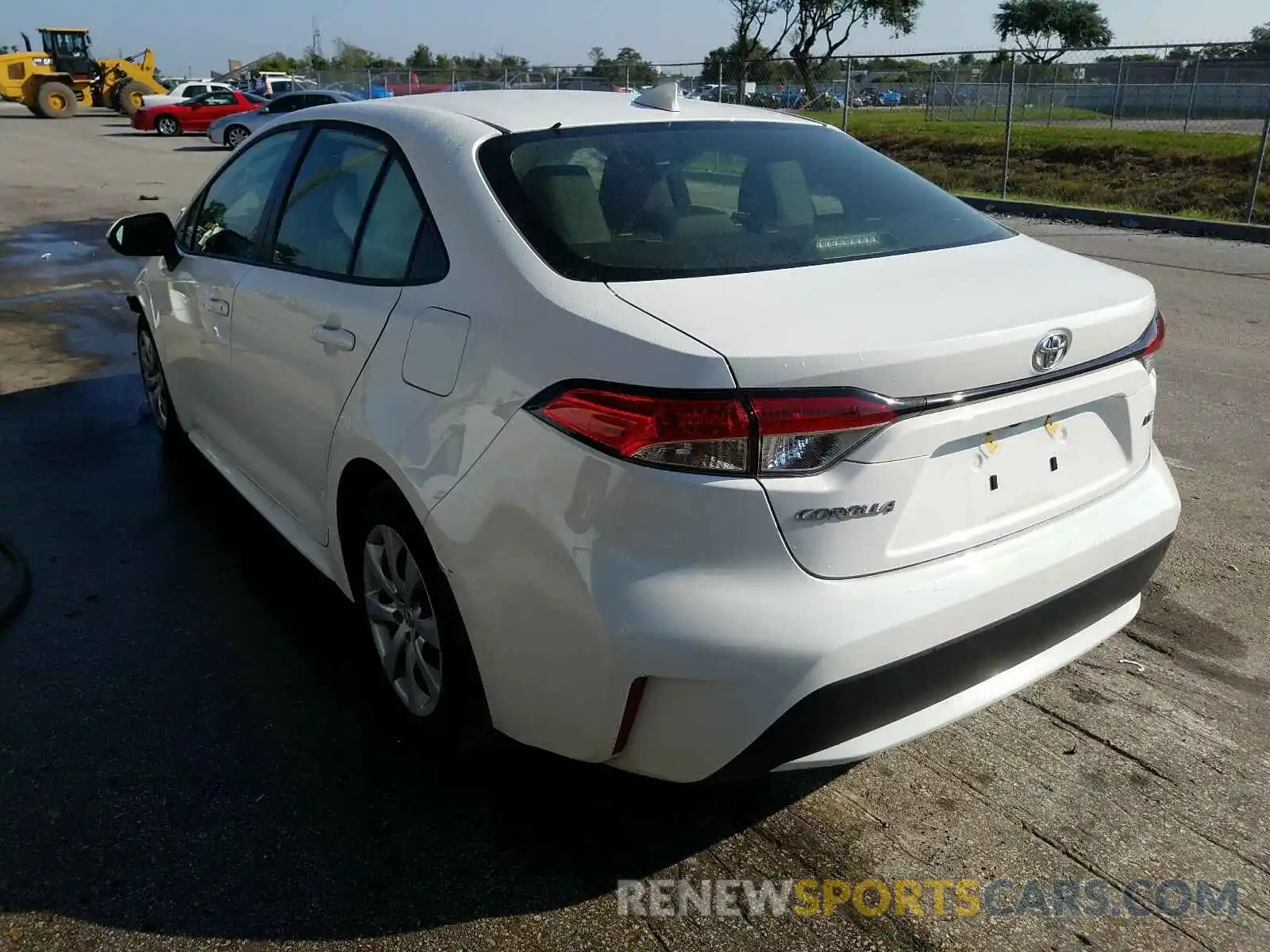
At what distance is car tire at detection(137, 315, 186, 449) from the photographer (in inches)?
205

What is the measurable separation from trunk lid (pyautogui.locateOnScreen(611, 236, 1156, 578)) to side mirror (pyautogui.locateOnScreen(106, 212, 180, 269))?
9.70ft

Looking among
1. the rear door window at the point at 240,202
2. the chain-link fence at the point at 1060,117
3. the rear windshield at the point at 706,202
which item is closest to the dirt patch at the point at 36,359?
the rear door window at the point at 240,202

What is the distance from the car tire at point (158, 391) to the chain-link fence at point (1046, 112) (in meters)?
12.7

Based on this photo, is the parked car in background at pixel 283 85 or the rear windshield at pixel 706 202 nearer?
the rear windshield at pixel 706 202

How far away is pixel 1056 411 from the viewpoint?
2453mm

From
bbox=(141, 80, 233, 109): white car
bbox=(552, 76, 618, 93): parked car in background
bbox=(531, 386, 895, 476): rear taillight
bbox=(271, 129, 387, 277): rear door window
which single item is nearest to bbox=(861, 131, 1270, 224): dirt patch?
bbox=(552, 76, 618, 93): parked car in background

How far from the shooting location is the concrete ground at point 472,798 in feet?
7.89

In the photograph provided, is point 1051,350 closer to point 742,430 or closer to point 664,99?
point 742,430

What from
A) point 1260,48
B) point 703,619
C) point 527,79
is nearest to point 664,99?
point 703,619

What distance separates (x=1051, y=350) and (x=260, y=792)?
2.24 m

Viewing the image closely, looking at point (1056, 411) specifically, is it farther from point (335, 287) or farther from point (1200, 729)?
point (335, 287)

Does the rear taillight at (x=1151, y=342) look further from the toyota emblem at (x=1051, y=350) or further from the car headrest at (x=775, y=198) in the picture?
the car headrest at (x=775, y=198)

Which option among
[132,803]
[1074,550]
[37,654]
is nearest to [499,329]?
[1074,550]

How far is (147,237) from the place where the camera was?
14.9ft
